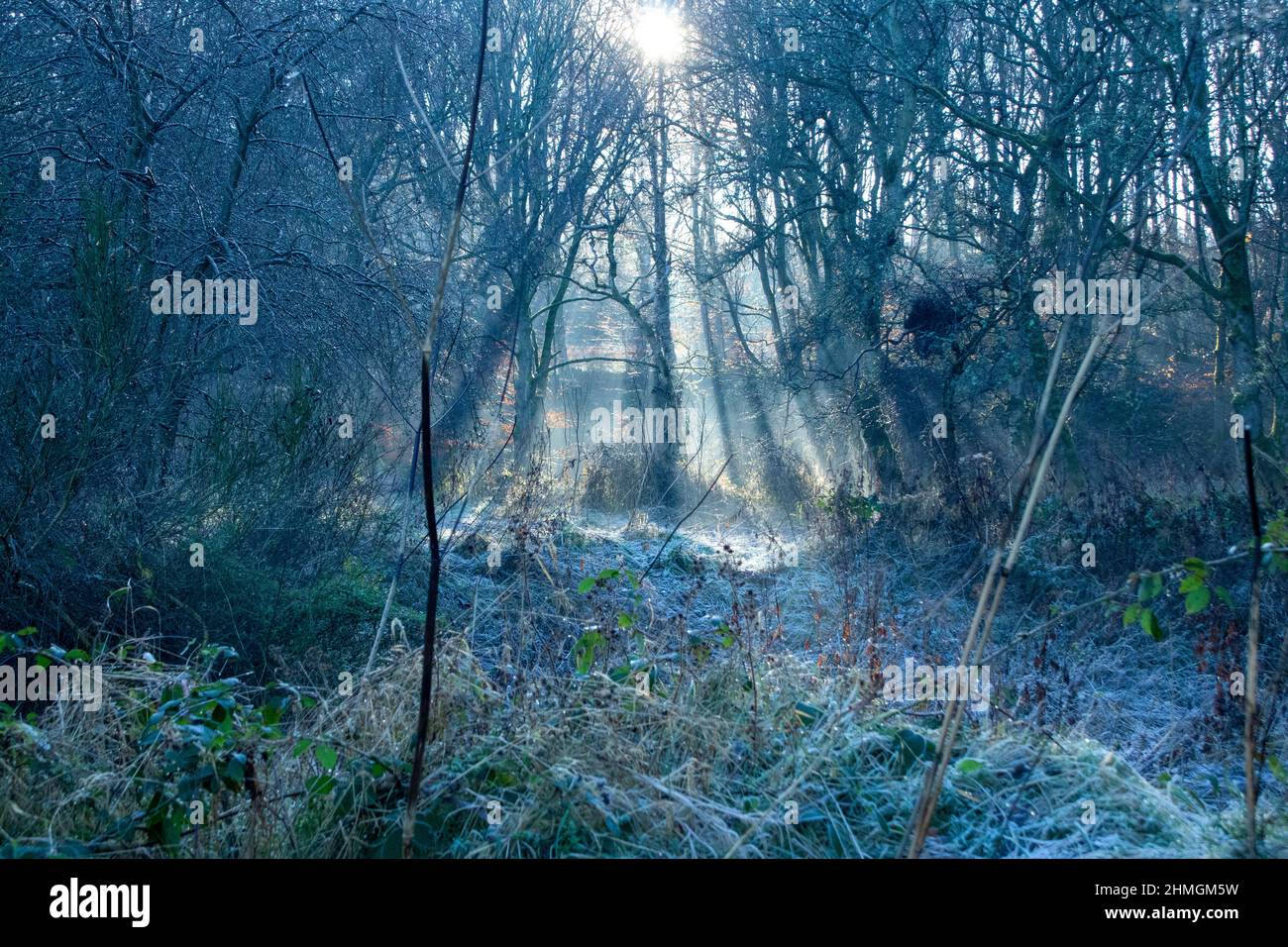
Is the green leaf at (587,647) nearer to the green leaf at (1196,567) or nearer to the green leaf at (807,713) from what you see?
the green leaf at (807,713)

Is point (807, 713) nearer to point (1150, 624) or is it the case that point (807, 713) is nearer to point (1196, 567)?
point (1150, 624)

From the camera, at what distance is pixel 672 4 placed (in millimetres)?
13844

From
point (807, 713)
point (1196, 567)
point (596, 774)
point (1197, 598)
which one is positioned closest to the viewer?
point (1196, 567)

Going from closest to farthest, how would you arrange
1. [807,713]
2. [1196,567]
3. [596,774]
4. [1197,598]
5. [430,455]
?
1. [430,455]
2. [1196,567]
3. [1197,598]
4. [596,774]
5. [807,713]

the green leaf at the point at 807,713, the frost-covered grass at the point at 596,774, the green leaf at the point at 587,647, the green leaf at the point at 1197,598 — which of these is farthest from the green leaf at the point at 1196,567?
the green leaf at the point at 587,647

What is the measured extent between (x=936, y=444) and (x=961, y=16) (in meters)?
4.75

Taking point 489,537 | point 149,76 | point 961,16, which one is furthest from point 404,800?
point 961,16

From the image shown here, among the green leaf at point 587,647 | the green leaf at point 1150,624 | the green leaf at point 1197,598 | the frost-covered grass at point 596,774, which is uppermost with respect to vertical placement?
the green leaf at point 1197,598

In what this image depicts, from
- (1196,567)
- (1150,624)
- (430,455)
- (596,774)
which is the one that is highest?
(430,455)

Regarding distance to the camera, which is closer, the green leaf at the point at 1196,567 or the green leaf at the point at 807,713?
the green leaf at the point at 1196,567

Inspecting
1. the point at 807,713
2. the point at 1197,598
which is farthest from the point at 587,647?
the point at 1197,598

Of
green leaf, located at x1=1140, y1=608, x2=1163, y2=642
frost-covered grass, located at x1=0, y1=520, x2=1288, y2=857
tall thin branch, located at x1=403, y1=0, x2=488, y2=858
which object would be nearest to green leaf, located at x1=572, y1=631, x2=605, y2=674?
frost-covered grass, located at x1=0, y1=520, x2=1288, y2=857

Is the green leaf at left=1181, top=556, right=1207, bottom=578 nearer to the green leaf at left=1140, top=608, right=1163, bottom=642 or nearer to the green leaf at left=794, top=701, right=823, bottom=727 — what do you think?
the green leaf at left=1140, top=608, right=1163, bottom=642
